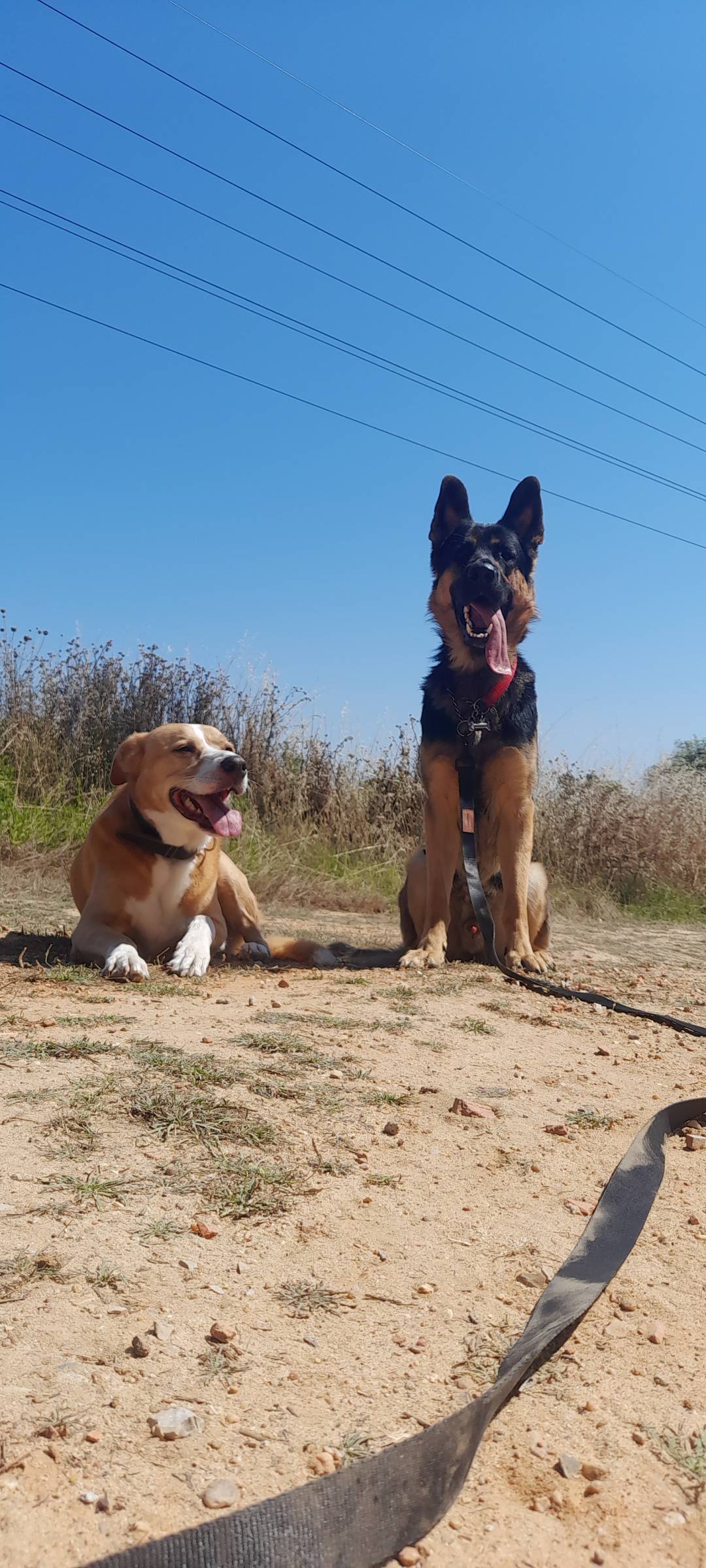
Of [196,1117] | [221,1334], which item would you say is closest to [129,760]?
[196,1117]

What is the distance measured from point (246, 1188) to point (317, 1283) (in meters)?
0.33

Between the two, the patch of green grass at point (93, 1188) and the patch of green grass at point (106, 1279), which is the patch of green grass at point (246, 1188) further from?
the patch of green grass at point (106, 1279)

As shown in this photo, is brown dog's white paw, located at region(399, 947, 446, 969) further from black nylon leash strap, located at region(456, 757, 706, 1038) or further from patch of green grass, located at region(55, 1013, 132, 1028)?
patch of green grass, located at region(55, 1013, 132, 1028)

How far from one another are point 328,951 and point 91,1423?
150 inches

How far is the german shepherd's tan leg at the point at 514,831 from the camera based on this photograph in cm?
509

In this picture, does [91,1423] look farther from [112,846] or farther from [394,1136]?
[112,846]

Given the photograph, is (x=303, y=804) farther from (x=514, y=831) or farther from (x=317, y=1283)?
(x=317, y=1283)

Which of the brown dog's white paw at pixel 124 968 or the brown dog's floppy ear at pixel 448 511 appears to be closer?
the brown dog's white paw at pixel 124 968

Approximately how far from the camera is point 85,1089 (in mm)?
2504

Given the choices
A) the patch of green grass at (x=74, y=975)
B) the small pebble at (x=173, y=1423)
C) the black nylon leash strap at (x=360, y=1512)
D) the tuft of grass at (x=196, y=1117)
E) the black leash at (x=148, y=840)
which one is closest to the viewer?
the black nylon leash strap at (x=360, y=1512)

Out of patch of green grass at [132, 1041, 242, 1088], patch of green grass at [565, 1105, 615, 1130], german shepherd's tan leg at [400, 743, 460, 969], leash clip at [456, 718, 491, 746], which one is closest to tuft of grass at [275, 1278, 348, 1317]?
patch of green grass at [132, 1041, 242, 1088]

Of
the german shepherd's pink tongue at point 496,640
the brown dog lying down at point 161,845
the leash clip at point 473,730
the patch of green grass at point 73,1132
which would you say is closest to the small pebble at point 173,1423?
the patch of green grass at point 73,1132

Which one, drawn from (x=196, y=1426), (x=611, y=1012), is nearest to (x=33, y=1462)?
(x=196, y=1426)

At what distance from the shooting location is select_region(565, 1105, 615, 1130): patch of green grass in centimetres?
268
